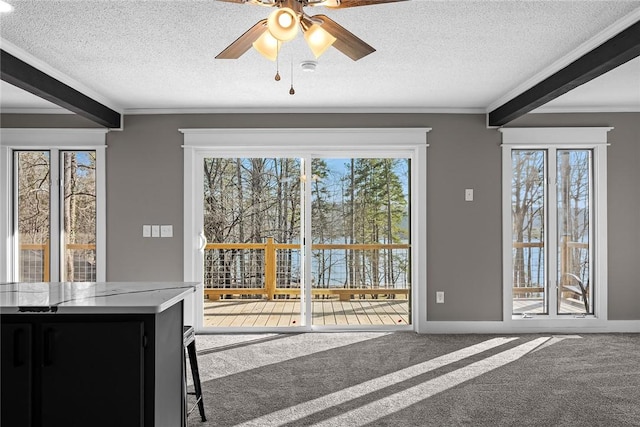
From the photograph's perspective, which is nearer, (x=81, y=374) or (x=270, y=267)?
(x=81, y=374)

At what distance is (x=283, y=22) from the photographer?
1909mm

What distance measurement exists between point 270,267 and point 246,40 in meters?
3.12

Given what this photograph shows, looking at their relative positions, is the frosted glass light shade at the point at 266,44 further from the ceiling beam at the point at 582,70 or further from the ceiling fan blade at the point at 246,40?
the ceiling beam at the point at 582,70

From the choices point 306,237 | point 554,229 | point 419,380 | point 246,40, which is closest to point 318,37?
point 246,40

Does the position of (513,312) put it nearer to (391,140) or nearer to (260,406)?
(391,140)

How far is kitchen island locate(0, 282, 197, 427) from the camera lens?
1914 mm

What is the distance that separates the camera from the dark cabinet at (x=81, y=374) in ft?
6.31

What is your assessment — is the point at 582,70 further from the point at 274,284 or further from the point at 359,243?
the point at 274,284

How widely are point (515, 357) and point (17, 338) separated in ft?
12.0

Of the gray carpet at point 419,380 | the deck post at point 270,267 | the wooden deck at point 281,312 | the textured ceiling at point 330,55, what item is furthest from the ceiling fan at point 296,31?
the wooden deck at point 281,312

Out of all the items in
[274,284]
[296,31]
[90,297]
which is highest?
[296,31]

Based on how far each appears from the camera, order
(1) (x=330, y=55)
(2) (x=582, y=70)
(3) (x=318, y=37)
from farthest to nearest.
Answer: (1) (x=330, y=55)
(2) (x=582, y=70)
(3) (x=318, y=37)

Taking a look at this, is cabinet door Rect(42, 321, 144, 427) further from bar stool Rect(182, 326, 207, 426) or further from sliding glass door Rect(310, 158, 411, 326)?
sliding glass door Rect(310, 158, 411, 326)

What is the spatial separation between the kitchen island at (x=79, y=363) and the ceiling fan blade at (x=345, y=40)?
4.54 feet
